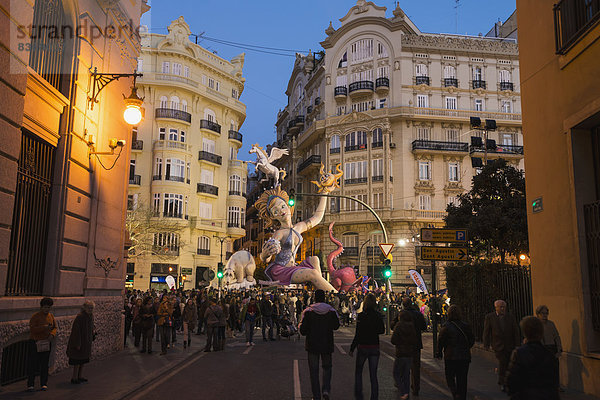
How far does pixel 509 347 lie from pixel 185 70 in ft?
146

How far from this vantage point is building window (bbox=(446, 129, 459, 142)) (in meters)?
49.7

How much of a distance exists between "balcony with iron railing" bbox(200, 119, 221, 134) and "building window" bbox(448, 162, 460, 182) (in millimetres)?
22348

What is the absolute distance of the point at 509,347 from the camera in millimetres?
8562

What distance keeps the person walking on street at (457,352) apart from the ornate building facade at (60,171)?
6.86 m

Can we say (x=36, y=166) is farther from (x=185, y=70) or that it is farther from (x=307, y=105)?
(x=307, y=105)

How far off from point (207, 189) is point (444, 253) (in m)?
37.8

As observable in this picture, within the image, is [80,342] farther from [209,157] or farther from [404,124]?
[404,124]

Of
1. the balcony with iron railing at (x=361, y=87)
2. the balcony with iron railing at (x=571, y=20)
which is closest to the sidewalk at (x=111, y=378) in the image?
the balcony with iron railing at (x=571, y=20)

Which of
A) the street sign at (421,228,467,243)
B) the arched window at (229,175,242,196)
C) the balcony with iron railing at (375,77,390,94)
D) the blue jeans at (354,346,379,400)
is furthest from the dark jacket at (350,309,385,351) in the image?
the balcony with iron railing at (375,77,390,94)

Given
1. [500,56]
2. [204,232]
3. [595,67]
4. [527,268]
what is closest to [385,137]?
[500,56]

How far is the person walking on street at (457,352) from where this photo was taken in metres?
7.57

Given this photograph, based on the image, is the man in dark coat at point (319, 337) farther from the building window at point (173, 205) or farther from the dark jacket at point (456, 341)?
the building window at point (173, 205)

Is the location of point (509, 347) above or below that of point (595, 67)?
below

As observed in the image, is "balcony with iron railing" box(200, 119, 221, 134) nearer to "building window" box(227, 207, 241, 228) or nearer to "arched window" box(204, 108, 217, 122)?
"arched window" box(204, 108, 217, 122)
